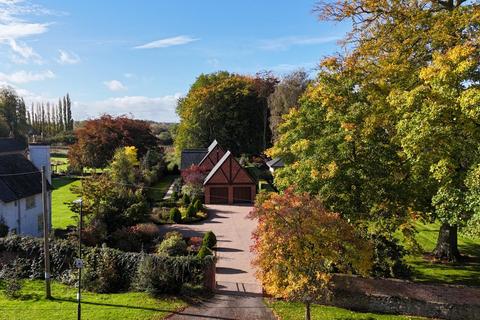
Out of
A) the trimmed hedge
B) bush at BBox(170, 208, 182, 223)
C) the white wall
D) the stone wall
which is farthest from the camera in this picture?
bush at BBox(170, 208, 182, 223)

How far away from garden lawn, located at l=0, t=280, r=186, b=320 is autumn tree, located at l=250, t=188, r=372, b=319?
4.92 metres

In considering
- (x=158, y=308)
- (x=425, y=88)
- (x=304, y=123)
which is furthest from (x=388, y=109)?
(x=158, y=308)

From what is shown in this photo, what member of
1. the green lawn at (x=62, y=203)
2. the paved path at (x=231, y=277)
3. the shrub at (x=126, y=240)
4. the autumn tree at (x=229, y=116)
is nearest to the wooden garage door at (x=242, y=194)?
the paved path at (x=231, y=277)

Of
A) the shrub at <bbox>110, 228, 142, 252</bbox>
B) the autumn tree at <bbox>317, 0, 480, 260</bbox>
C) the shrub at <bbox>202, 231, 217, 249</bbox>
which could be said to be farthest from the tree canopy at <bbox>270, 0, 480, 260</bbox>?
the shrub at <bbox>110, 228, 142, 252</bbox>

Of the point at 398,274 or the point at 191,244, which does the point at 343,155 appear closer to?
the point at 398,274

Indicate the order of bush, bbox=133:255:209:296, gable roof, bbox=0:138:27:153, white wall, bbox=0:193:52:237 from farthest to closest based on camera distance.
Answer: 1. gable roof, bbox=0:138:27:153
2. white wall, bbox=0:193:52:237
3. bush, bbox=133:255:209:296

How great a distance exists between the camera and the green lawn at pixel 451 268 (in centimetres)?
1985

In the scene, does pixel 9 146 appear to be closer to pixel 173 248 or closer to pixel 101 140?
pixel 101 140

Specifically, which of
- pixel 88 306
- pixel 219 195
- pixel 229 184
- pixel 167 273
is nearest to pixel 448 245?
pixel 167 273

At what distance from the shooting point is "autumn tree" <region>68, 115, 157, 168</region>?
5381cm

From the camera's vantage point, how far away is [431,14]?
19.4m

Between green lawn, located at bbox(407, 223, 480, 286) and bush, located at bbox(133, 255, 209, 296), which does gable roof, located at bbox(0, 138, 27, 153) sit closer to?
bush, located at bbox(133, 255, 209, 296)

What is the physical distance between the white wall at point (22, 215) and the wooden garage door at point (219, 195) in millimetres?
16744

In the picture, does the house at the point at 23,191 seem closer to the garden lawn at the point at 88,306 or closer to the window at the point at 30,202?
the window at the point at 30,202
